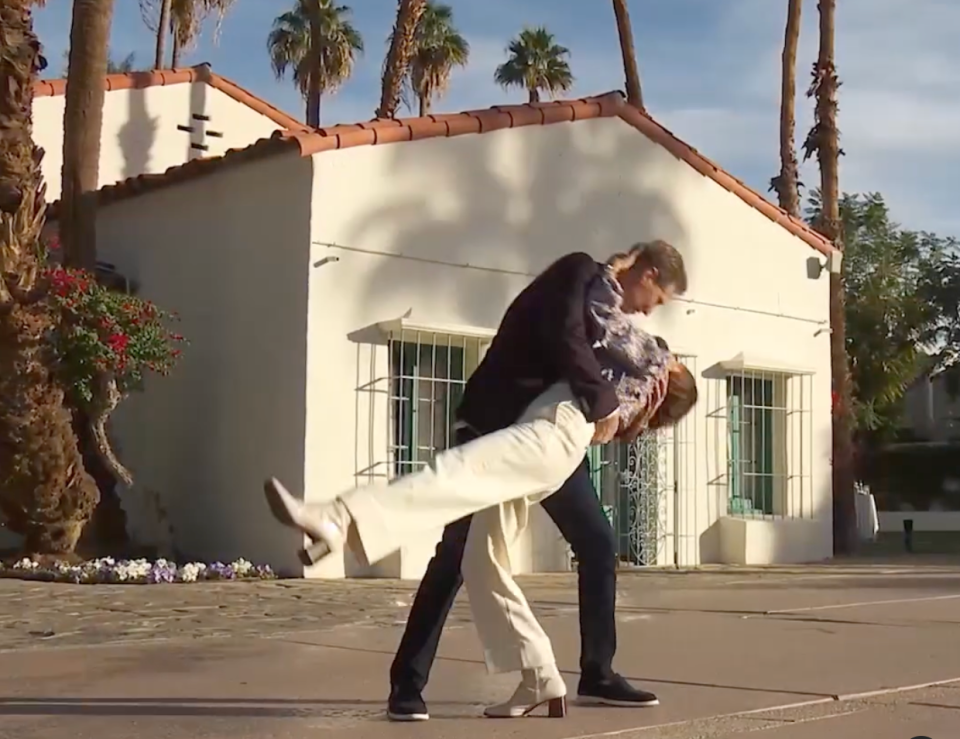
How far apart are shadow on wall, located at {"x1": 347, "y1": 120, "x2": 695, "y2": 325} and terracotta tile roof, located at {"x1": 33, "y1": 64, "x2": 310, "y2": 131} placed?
4.25 meters

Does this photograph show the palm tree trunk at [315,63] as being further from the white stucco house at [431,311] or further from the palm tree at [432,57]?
the white stucco house at [431,311]

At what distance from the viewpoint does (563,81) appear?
120 ft

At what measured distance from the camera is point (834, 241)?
19.1 m

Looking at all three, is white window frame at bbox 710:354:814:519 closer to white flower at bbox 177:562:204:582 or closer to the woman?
white flower at bbox 177:562:204:582

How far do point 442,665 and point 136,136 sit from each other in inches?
541

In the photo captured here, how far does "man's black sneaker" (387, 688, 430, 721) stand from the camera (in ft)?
16.2

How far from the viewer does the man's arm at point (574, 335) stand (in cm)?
460

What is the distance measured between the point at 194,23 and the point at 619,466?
65.8ft

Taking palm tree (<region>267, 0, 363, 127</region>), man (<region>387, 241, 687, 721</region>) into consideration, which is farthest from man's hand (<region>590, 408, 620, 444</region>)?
palm tree (<region>267, 0, 363, 127</region>)

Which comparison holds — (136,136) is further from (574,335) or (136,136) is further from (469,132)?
(574,335)

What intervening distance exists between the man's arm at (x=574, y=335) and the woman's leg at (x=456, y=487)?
58 mm

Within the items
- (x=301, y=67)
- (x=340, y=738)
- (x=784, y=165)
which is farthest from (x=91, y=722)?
(x=301, y=67)

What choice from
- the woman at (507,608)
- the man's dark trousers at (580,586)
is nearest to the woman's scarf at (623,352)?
the woman at (507,608)

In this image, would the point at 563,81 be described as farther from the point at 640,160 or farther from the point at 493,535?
the point at 493,535
